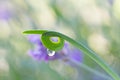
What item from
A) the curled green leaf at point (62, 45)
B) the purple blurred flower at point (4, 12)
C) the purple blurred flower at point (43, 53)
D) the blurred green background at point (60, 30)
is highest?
the curled green leaf at point (62, 45)

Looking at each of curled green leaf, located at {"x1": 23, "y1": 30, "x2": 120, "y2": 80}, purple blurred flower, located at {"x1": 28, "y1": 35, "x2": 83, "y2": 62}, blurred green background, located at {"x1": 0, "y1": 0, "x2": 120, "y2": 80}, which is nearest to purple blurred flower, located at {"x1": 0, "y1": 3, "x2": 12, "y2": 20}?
blurred green background, located at {"x1": 0, "y1": 0, "x2": 120, "y2": 80}

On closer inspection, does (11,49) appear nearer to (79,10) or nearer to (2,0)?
(79,10)

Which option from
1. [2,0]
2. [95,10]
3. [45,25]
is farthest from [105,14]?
[2,0]

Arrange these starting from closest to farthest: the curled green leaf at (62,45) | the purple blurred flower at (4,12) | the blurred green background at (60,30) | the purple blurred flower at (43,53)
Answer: the curled green leaf at (62,45)
the purple blurred flower at (43,53)
the blurred green background at (60,30)
the purple blurred flower at (4,12)

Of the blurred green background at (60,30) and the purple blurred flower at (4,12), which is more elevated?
the blurred green background at (60,30)

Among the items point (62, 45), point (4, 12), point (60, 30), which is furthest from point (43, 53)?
point (4, 12)

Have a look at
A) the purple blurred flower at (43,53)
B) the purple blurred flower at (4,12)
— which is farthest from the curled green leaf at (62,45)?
the purple blurred flower at (4,12)

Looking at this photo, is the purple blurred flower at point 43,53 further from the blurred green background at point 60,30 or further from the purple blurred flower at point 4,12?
the purple blurred flower at point 4,12

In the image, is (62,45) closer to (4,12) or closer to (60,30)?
(60,30)

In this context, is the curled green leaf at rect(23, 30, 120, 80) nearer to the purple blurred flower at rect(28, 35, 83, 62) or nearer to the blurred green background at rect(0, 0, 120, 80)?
the purple blurred flower at rect(28, 35, 83, 62)
